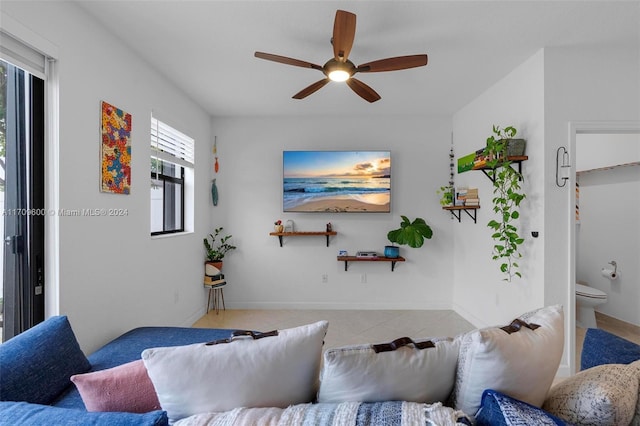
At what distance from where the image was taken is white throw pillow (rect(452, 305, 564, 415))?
864 mm

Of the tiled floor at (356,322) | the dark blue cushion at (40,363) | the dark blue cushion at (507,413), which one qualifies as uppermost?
the dark blue cushion at (507,413)

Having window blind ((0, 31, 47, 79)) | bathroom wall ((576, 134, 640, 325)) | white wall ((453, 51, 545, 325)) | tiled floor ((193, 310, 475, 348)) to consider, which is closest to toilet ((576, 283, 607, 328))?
bathroom wall ((576, 134, 640, 325))

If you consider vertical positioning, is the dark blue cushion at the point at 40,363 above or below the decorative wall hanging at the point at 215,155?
below

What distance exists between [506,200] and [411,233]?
121 centimetres

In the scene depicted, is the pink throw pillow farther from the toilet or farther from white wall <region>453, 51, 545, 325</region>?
the toilet

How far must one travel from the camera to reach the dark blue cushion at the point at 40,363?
1182 millimetres

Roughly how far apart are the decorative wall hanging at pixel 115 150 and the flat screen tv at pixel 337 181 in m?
1.92

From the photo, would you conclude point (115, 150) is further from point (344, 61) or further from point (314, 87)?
point (344, 61)

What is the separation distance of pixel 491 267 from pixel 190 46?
3461 millimetres

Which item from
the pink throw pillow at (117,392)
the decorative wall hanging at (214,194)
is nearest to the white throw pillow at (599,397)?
the pink throw pillow at (117,392)

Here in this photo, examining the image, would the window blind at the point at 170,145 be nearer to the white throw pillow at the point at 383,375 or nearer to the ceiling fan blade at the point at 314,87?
the ceiling fan blade at the point at 314,87

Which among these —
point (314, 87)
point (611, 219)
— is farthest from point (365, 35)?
point (611, 219)

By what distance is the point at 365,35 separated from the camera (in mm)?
2178

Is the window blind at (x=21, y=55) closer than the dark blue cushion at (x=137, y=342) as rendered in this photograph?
Yes
